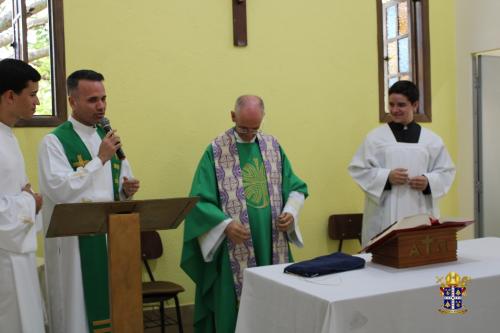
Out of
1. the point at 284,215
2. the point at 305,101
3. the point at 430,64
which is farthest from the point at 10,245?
the point at 430,64

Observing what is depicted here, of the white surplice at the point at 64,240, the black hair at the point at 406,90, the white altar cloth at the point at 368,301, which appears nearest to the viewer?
the white altar cloth at the point at 368,301

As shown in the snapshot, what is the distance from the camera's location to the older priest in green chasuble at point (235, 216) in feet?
13.6

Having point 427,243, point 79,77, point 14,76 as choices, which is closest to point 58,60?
point 79,77

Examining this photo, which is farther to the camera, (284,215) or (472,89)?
(472,89)

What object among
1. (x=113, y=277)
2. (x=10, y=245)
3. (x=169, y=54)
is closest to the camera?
(x=113, y=277)

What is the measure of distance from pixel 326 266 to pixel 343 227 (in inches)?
106

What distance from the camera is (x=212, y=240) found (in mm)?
4121

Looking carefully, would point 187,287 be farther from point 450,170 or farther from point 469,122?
point 469,122

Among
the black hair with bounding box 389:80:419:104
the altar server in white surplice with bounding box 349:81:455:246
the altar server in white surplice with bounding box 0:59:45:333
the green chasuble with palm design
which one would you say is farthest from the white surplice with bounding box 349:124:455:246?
the altar server in white surplice with bounding box 0:59:45:333

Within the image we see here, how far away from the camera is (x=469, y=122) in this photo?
243 inches

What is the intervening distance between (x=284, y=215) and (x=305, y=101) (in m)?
1.54

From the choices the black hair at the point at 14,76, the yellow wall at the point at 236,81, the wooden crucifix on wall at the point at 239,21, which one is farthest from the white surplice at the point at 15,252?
the wooden crucifix on wall at the point at 239,21

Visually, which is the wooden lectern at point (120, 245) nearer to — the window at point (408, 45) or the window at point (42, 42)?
the window at point (42, 42)

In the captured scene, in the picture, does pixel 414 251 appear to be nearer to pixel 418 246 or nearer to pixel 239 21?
pixel 418 246
